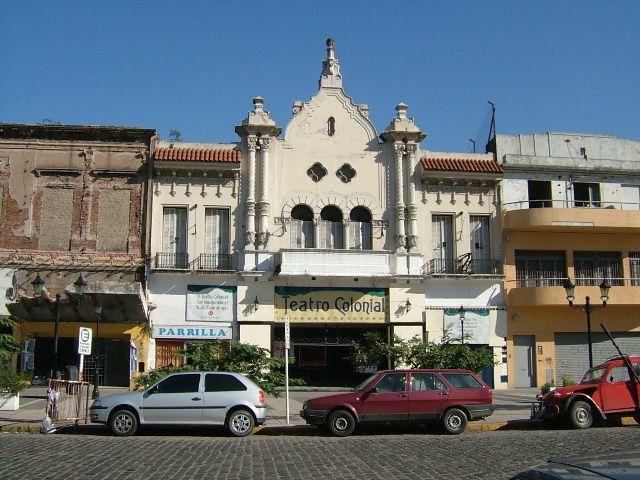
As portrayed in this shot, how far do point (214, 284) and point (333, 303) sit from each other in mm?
5071

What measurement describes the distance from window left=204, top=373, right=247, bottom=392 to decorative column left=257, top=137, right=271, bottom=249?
1471cm

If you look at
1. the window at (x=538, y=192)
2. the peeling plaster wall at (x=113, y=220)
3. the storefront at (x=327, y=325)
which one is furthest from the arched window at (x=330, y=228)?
the window at (x=538, y=192)

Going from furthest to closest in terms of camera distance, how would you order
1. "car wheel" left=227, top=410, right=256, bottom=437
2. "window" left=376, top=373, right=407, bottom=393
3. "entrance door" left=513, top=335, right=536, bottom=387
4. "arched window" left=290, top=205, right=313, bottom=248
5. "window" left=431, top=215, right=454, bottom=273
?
"window" left=431, top=215, right=454, bottom=273, "entrance door" left=513, top=335, right=536, bottom=387, "arched window" left=290, top=205, right=313, bottom=248, "window" left=376, top=373, right=407, bottom=393, "car wheel" left=227, top=410, right=256, bottom=437

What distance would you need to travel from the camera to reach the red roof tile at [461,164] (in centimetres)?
3262

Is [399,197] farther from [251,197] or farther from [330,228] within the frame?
[251,197]

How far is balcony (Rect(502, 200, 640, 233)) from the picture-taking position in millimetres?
32250

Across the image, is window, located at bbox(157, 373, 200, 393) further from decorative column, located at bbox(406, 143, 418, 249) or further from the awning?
decorative column, located at bbox(406, 143, 418, 249)

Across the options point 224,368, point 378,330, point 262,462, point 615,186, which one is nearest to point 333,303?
point 378,330

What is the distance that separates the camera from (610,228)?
3300cm

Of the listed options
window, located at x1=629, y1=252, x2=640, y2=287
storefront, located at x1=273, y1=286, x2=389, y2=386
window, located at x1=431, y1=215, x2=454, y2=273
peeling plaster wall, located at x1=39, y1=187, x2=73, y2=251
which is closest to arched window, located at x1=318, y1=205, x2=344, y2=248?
storefront, located at x1=273, y1=286, x2=389, y2=386

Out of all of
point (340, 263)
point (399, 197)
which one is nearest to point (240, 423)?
point (340, 263)

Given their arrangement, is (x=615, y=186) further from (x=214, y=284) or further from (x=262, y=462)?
(x=262, y=462)

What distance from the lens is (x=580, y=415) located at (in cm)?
1741

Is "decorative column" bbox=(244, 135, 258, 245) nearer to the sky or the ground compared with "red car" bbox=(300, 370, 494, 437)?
nearer to the sky
